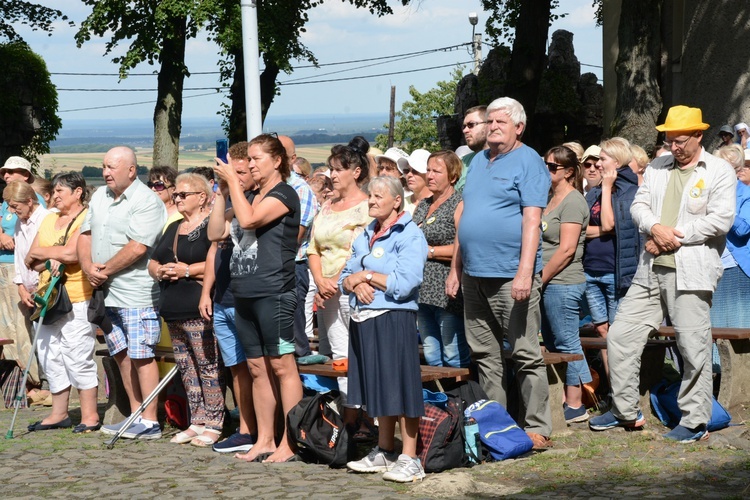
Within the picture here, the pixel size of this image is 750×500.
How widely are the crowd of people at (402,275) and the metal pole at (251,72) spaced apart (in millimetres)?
1271

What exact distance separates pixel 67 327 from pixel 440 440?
3.45 metres

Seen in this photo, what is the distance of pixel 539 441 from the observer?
7230 mm

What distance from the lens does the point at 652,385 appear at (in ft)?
26.6

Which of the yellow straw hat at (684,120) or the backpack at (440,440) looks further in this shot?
the yellow straw hat at (684,120)

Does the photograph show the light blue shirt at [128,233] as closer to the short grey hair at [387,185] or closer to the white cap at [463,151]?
the short grey hair at [387,185]

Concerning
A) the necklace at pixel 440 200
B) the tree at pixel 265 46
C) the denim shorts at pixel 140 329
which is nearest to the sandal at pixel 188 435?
the denim shorts at pixel 140 329

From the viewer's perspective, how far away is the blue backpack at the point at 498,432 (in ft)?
23.0

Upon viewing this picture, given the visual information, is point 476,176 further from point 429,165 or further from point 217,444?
point 217,444

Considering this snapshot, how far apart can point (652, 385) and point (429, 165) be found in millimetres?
2280

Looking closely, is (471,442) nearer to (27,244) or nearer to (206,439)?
(206,439)

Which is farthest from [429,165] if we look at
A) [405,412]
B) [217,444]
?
[217,444]

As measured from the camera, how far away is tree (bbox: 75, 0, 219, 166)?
24.4 meters

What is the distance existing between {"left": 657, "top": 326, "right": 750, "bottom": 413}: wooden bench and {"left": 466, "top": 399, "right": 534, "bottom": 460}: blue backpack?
1492mm

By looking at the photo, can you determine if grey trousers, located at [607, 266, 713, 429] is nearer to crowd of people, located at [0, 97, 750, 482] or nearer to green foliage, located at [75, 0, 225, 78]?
crowd of people, located at [0, 97, 750, 482]
